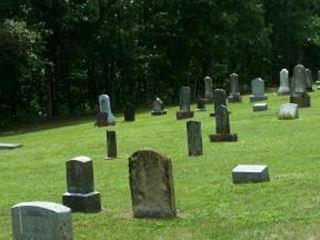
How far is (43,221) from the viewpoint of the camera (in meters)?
6.96

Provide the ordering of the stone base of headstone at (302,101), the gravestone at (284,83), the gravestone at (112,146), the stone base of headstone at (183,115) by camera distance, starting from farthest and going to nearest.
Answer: the gravestone at (284,83), the stone base of headstone at (183,115), the stone base of headstone at (302,101), the gravestone at (112,146)

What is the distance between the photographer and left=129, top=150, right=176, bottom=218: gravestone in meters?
9.98

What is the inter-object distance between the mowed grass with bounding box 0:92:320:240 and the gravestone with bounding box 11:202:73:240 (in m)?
2.01

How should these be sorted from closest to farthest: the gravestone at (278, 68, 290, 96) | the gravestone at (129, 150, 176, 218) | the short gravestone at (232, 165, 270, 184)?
the gravestone at (129, 150, 176, 218) < the short gravestone at (232, 165, 270, 184) < the gravestone at (278, 68, 290, 96)

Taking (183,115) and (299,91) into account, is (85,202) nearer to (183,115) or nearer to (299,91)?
(183,115)

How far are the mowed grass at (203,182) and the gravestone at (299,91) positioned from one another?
2204mm

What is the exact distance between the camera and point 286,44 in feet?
192

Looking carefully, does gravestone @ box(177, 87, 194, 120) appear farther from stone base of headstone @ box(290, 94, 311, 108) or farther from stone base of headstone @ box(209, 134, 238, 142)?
stone base of headstone @ box(209, 134, 238, 142)

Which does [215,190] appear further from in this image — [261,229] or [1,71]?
[1,71]

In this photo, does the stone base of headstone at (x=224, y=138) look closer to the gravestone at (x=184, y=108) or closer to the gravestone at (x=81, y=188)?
the gravestone at (x=81, y=188)

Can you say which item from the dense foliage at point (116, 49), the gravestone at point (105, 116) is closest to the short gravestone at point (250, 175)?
the gravestone at point (105, 116)

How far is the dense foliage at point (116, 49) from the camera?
3778 cm

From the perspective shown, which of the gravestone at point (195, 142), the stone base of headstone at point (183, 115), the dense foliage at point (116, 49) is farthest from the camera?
the dense foliage at point (116, 49)

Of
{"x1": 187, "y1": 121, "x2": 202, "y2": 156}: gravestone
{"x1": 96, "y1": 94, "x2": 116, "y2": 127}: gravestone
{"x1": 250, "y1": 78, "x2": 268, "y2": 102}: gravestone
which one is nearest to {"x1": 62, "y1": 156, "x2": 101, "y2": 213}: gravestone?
{"x1": 187, "y1": 121, "x2": 202, "y2": 156}: gravestone
